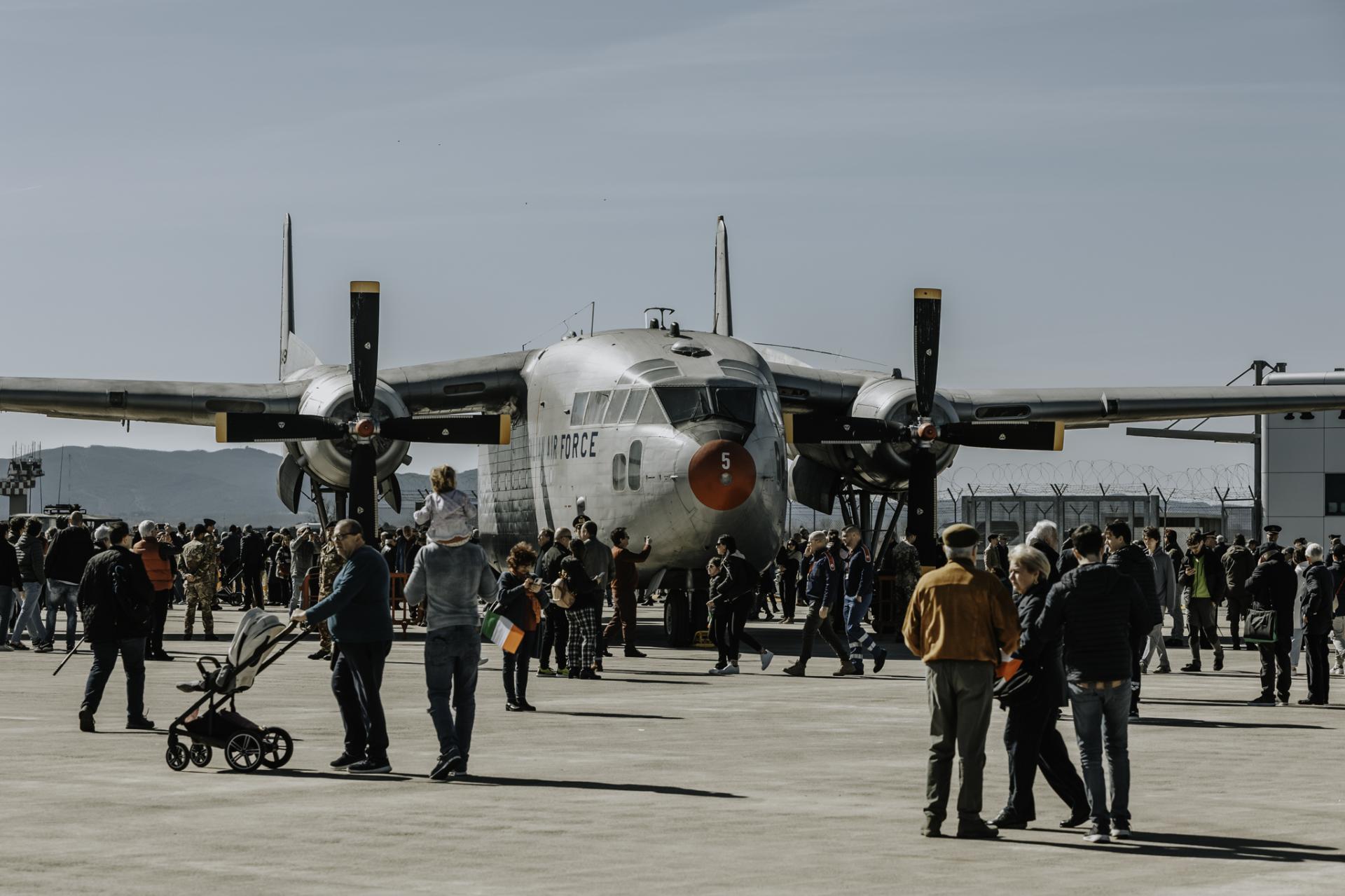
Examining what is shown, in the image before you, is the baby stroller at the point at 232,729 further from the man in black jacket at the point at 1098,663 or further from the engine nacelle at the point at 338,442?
the engine nacelle at the point at 338,442

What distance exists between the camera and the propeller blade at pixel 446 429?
2473 cm

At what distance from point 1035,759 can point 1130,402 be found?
2214cm

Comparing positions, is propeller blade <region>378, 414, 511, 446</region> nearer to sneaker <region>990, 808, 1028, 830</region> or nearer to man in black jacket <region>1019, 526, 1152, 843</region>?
man in black jacket <region>1019, 526, 1152, 843</region>

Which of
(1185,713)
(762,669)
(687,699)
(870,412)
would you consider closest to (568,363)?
(870,412)

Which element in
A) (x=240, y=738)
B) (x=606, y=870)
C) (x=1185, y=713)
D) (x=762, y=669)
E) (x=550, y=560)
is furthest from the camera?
(x=762, y=669)

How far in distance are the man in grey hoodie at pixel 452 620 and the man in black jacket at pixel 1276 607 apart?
7866 mm

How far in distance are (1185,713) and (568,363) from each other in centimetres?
1192

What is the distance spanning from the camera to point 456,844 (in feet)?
26.7

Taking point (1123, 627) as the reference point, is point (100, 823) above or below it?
below

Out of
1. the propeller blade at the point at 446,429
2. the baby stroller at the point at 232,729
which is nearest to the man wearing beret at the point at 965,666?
the baby stroller at the point at 232,729

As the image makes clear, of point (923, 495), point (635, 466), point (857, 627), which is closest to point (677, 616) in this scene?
point (635, 466)

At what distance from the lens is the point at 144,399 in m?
25.7

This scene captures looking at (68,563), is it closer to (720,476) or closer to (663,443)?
(663,443)

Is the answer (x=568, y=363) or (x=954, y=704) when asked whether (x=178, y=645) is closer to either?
(x=568, y=363)
